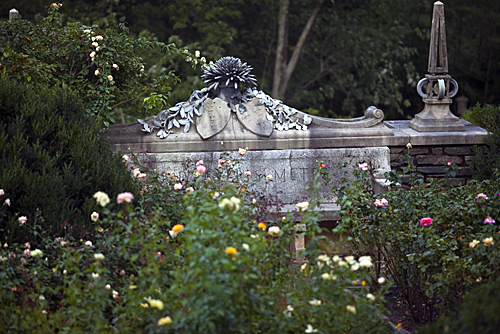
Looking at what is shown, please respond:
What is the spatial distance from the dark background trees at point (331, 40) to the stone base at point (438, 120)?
232 inches

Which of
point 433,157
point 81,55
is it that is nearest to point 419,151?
point 433,157

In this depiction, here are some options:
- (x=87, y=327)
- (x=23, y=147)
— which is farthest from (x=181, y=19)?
(x=87, y=327)

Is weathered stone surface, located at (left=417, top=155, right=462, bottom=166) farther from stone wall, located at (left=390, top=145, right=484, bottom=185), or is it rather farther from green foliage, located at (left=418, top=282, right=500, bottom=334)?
green foliage, located at (left=418, top=282, right=500, bottom=334)

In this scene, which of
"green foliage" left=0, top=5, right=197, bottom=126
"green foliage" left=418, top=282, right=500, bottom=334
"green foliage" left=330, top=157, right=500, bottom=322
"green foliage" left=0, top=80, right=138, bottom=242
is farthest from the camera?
"green foliage" left=0, top=5, right=197, bottom=126

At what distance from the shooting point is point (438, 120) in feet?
17.7

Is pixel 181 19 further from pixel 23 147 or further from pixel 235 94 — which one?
pixel 23 147

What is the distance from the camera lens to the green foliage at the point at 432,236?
2.95 m

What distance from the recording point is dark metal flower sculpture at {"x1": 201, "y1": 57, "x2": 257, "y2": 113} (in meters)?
5.10

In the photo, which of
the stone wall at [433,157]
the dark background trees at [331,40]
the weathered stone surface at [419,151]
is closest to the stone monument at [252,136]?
the stone wall at [433,157]

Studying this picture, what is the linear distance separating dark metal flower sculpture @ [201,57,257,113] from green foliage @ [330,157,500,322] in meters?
1.73

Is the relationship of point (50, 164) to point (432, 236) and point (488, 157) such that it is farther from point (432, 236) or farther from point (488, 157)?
point (488, 157)

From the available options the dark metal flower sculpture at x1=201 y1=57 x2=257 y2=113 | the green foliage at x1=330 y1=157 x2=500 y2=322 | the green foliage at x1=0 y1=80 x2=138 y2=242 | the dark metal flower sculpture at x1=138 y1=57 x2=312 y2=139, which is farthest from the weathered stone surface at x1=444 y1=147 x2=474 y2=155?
the green foliage at x1=0 y1=80 x2=138 y2=242

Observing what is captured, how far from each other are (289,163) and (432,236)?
2139mm

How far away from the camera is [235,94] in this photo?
16.9 feet
